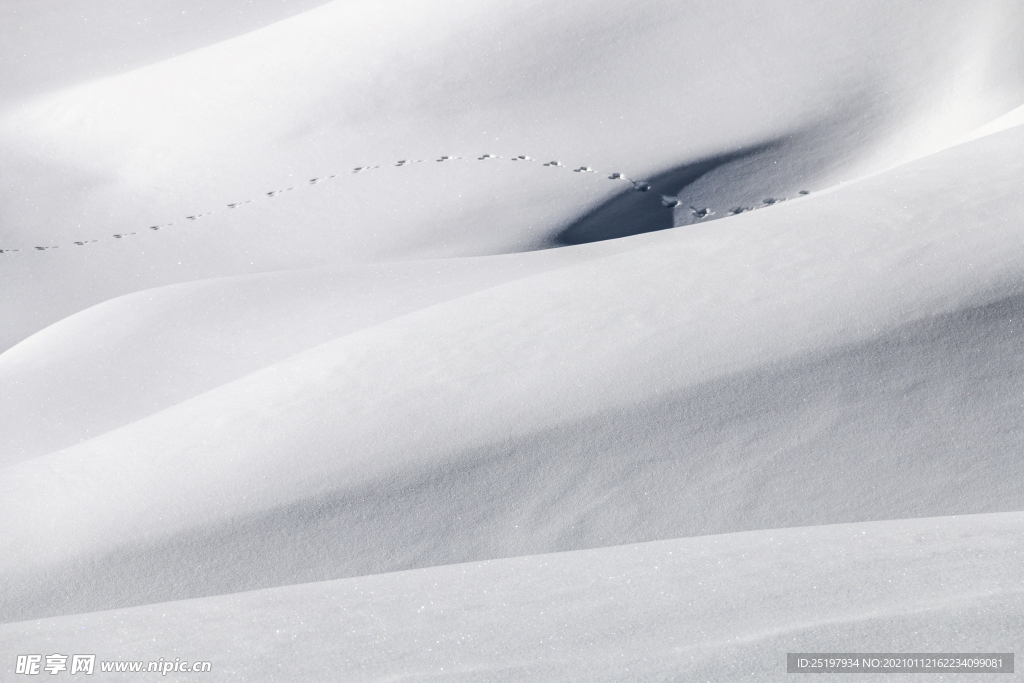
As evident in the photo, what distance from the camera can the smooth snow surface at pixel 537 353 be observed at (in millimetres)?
845

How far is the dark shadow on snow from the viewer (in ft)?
6.23

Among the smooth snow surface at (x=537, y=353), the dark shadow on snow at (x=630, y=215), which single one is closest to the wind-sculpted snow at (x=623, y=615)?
the smooth snow surface at (x=537, y=353)

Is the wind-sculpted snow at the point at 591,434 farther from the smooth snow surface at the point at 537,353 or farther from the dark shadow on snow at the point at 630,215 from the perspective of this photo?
the dark shadow on snow at the point at 630,215

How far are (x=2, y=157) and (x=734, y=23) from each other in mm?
1703

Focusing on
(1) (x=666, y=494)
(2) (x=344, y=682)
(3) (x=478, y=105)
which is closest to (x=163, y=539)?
(2) (x=344, y=682)

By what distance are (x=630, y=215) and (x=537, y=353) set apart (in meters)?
0.83

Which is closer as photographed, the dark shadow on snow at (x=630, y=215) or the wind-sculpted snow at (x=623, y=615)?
the wind-sculpted snow at (x=623, y=615)

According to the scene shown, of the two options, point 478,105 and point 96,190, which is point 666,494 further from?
point 96,190

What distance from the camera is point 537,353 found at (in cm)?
115

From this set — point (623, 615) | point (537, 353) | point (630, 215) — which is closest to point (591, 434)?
point (537, 353)

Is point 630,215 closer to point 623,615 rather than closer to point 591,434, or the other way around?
point 591,434

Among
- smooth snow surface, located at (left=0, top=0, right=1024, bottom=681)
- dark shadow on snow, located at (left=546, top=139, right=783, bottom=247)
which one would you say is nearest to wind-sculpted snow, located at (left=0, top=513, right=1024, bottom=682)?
smooth snow surface, located at (left=0, top=0, right=1024, bottom=681)

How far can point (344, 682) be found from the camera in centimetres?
76

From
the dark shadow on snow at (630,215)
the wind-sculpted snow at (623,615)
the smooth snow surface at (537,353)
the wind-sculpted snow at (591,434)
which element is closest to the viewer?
the wind-sculpted snow at (623,615)
